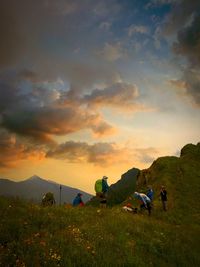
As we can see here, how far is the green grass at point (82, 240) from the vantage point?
11.3 metres

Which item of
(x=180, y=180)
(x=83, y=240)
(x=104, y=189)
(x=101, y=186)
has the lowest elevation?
(x=83, y=240)

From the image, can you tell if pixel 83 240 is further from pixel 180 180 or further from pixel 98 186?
pixel 180 180

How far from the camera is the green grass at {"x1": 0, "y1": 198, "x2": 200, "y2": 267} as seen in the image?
11.3 metres

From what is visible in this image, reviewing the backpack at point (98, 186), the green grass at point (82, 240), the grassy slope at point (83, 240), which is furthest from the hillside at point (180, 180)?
the green grass at point (82, 240)

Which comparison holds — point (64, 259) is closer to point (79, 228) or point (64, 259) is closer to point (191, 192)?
point (79, 228)

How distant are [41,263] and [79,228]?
Result: 483 centimetres

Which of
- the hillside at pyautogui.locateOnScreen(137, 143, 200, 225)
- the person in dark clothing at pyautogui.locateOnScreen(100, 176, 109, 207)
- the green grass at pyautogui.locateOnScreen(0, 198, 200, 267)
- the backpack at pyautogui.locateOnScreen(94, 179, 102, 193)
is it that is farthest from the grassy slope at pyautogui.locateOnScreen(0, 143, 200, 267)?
the hillside at pyautogui.locateOnScreen(137, 143, 200, 225)

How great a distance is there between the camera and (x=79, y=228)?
50.2 ft

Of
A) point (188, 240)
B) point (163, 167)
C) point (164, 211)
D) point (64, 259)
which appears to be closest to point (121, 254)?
point (64, 259)

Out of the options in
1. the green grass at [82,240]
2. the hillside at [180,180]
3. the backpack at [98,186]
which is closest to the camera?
the green grass at [82,240]

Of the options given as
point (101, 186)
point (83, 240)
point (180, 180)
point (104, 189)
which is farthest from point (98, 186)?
point (180, 180)

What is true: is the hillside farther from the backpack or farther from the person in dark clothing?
the backpack

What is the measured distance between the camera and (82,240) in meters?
13.5

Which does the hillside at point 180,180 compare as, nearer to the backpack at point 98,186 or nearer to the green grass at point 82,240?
the backpack at point 98,186
